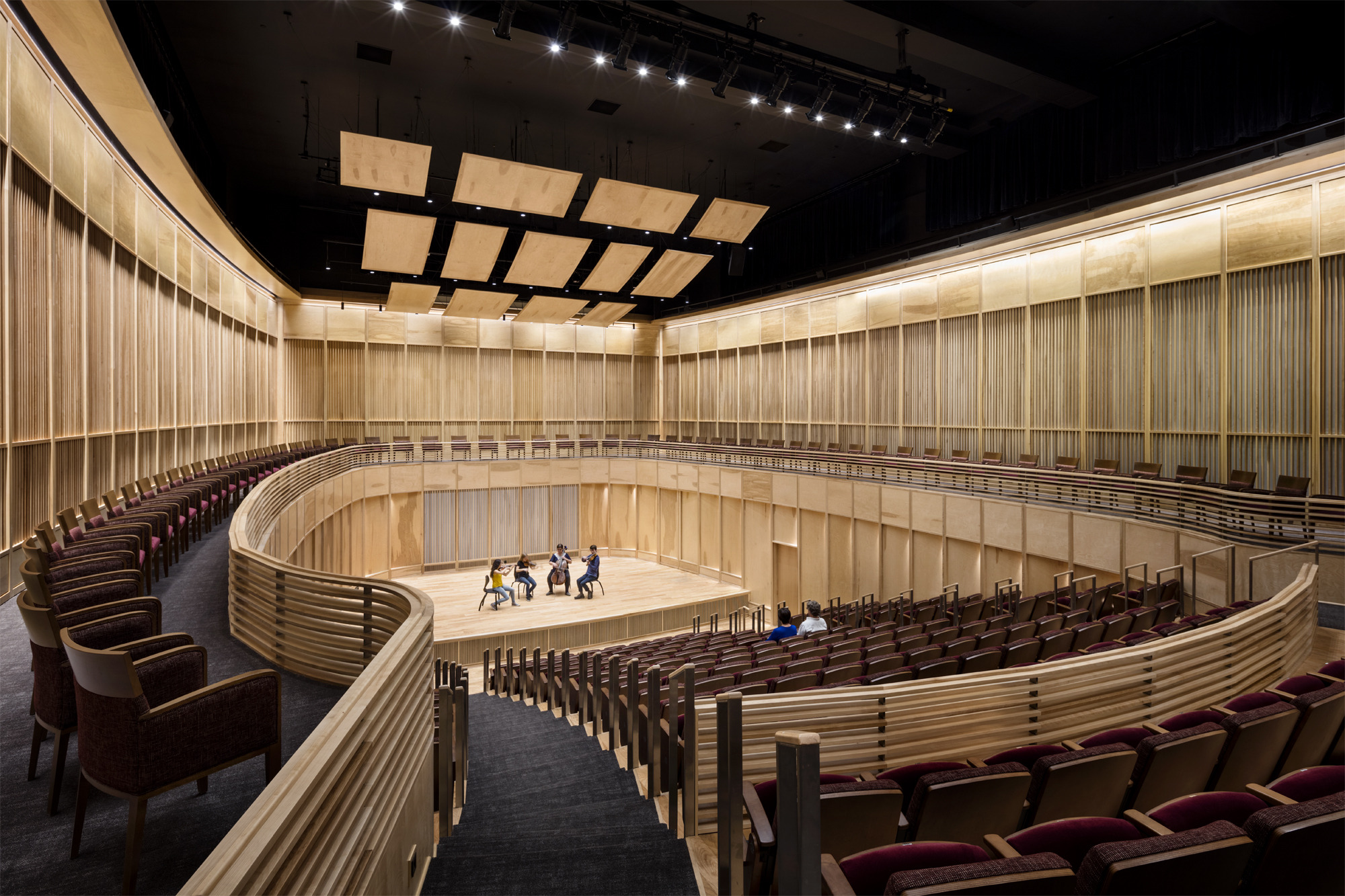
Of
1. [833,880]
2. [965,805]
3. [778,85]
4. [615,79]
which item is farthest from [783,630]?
[615,79]

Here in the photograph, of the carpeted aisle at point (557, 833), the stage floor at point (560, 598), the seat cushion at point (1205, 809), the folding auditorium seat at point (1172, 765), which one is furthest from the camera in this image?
the stage floor at point (560, 598)

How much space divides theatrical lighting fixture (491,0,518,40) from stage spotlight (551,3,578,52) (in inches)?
20.5

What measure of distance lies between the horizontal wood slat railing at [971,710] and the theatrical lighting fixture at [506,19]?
24.3 ft

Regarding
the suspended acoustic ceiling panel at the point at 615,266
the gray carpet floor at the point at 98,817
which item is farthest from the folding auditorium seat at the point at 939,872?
the suspended acoustic ceiling panel at the point at 615,266

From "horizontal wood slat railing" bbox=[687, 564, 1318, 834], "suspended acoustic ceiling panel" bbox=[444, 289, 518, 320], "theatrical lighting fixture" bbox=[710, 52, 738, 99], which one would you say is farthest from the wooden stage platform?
"theatrical lighting fixture" bbox=[710, 52, 738, 99]

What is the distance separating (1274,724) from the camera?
8.37ft

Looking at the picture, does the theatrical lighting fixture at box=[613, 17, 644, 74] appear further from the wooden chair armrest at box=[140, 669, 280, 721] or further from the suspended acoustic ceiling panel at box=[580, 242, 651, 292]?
the wooden chair armrest at box=[140, 669, 280, 721]

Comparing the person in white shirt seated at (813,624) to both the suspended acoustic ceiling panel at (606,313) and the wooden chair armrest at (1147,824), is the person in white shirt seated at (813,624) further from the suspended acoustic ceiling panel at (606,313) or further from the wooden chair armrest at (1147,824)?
the suspended acoustic ceiling panel at (606,313)

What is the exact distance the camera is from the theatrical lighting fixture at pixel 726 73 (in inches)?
338

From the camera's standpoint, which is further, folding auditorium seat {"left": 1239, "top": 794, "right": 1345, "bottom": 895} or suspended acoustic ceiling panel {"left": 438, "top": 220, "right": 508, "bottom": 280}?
suspended acoustic ceiling panel {"left": 438, "top": 220, "right": 508, "bottom": 280}

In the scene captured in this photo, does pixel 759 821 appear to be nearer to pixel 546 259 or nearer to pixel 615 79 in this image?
pixel 615 79

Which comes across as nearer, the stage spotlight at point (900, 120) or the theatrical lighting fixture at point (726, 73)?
the theatrical lighting fixture at point (726, 73)

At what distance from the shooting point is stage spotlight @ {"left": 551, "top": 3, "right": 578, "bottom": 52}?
764cm

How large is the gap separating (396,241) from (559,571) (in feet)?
23.2
